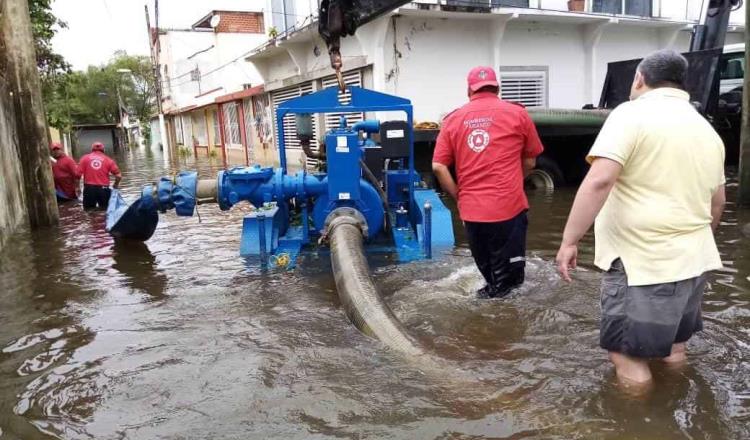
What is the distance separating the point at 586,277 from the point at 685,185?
270 cm

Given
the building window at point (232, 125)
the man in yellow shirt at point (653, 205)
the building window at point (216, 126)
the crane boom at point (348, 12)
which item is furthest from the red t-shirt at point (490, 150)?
the building window at point (216, 126)

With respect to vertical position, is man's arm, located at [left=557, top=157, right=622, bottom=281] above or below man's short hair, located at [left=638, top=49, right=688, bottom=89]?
below

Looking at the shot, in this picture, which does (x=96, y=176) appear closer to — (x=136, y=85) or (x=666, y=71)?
(x=666, y=71)

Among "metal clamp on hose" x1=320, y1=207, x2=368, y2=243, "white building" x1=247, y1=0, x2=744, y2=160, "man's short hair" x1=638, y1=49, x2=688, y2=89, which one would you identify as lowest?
"metal clamp on hose" x1=320, y1=207, x2=368, y2=243

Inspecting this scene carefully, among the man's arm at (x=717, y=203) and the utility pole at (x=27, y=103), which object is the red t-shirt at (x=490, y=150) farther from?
the utility pole at (x=27, y=103)

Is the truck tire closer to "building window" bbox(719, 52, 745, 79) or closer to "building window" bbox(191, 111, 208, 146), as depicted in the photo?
"building window" bbox(719, 52, 745, 79)

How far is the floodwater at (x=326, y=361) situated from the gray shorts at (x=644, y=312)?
1.06 ft

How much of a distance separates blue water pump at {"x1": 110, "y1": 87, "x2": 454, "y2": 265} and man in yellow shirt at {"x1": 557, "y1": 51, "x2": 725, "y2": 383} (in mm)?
2809

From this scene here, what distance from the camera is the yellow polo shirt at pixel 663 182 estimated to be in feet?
8.68

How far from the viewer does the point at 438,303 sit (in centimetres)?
467

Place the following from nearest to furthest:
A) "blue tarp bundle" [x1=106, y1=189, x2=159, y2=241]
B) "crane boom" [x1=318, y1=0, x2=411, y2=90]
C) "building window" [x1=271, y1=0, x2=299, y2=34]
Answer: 1. "crane boom" [x1=318, y1=0, x2=411, y2=90]
2. "blue tarp bundle" [x1=106, y1=189, x2=159, y2=241]
3. "building window" [x1=271, y1=0, x2=299, y2=34]

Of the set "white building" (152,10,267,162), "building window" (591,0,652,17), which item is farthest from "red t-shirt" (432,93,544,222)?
"white building" (152,10,267,162)

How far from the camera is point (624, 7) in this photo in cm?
1402

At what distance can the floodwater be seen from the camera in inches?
114
